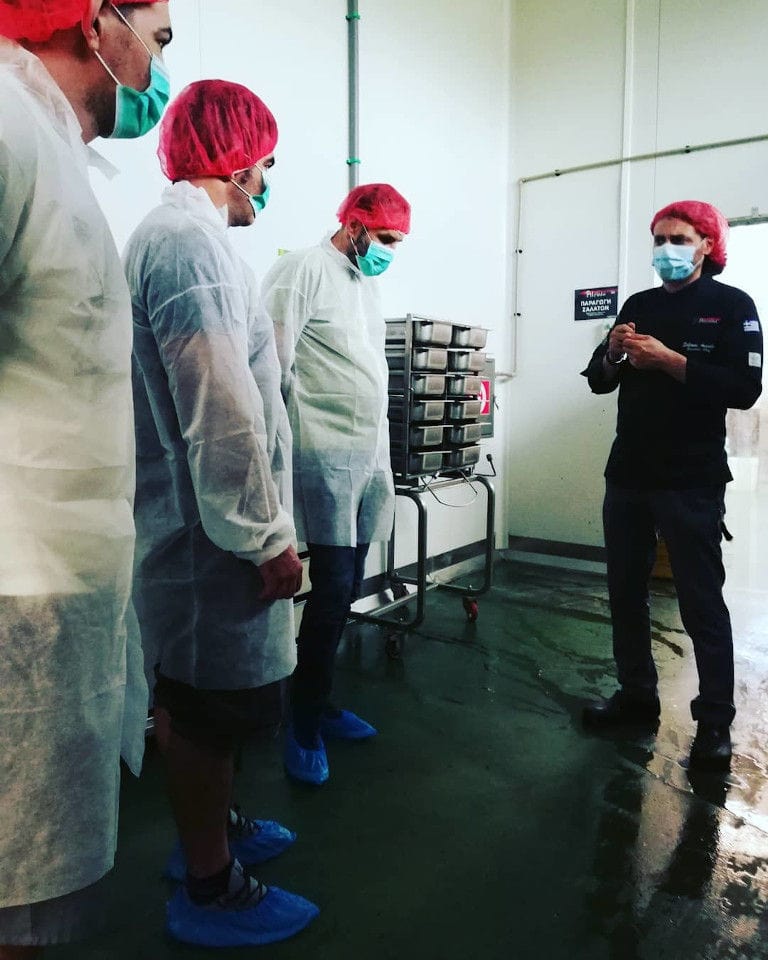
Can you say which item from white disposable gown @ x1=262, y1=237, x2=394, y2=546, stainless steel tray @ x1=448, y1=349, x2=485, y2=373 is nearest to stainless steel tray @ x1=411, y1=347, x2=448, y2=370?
stainless steel tray @ x1=448, y1=349, x2=485, y2=373

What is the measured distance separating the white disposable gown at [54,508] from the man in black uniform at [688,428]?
1499mm

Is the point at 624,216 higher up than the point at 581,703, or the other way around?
the point at 624,216

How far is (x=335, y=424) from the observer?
1778 mm

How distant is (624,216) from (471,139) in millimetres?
918

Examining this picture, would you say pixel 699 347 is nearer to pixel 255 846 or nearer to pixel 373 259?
pixel 373 259

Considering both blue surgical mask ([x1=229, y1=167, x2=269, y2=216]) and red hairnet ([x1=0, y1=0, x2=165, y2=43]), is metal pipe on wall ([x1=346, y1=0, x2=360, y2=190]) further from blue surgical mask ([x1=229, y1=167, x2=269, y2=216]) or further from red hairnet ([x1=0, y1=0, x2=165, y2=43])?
red hairnet ([x1=0, y1=0, x2=165, y2=43])

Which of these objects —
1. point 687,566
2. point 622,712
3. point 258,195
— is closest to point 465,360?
point 687,566

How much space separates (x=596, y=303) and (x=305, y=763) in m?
3.00

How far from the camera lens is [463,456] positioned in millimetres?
2898

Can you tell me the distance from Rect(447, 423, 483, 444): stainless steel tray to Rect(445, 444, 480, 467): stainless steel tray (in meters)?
0.04

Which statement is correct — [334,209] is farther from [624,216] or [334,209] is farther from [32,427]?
[32,427]

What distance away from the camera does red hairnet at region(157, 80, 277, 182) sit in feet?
3.80

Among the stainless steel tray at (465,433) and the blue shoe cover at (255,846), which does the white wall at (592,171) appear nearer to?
the stainless steel tray at (465,433)

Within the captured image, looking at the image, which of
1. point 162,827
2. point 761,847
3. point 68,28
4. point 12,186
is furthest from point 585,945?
point 68,28
